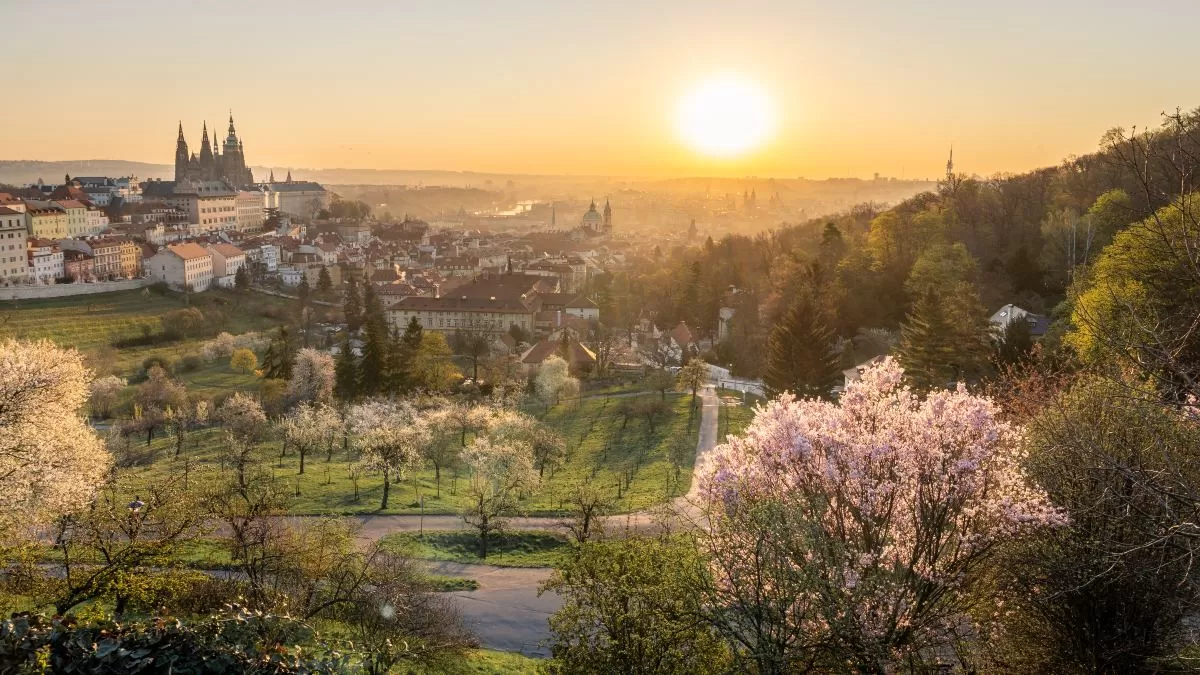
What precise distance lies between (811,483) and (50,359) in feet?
62.0

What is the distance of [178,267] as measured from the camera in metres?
83.0

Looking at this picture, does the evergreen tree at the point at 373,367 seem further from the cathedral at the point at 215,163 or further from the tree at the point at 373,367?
the cathedral at the point at 215,163

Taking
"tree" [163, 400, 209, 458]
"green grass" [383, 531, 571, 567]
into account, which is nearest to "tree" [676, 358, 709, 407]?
"green grass" [383, 531, 571, 567]

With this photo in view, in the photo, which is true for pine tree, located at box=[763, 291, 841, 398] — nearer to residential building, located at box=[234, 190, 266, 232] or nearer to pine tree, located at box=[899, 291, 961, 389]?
pine tree, located at box=[899, 291, 961, 389]

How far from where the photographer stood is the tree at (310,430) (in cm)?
3178

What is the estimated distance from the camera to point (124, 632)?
27.5 ft

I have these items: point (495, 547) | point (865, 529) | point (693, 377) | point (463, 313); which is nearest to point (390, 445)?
point (495, 547)

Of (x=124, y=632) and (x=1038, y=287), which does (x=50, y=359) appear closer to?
(x=124, y=632)

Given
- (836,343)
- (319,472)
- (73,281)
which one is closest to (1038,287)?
→ (836,343)

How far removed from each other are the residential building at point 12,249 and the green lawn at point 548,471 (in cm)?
4986

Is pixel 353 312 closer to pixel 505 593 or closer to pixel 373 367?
pixel 373 367

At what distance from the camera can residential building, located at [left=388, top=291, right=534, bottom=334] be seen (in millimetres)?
76812

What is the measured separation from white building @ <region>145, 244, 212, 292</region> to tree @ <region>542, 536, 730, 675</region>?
8451 centimetres

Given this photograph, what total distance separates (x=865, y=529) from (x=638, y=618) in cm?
320
